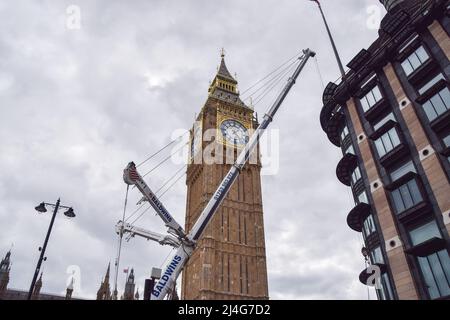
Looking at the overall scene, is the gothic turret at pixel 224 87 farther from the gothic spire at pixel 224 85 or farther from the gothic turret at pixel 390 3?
the gothic turret at pixel 390 3

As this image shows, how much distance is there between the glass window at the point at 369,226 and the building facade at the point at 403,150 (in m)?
0.08

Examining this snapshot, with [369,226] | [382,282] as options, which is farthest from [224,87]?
[382,282]

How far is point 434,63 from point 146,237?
2667 cm

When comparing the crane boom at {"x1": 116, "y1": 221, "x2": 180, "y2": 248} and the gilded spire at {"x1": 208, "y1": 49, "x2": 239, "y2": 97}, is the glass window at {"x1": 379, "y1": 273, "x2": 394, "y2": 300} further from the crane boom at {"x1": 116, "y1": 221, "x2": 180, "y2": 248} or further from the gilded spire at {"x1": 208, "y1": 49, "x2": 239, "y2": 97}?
the gilded spire at {"x1": 208, "y1": 49, "x2": 239, "y2": 97}

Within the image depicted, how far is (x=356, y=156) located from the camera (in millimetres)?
32812

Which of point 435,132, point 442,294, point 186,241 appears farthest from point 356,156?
point 186,241

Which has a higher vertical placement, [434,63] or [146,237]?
[434,63]

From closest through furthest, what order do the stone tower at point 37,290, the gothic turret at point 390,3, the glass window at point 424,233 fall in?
the glass window at point 424,233, the gothic turret at point 390,3, the stone tower at point 37,290

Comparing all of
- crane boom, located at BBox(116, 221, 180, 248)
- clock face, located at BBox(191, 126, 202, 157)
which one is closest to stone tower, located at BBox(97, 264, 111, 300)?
clock face, located at BBox(191, 126, 202, 157)

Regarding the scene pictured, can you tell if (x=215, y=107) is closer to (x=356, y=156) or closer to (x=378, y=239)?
(x=356, y=156)

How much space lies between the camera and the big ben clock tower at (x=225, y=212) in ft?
212

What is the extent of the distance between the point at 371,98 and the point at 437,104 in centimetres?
673

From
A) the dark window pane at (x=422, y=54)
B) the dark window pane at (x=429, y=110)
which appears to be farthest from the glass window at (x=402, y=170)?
the dark window pane at (x=422, y=54)
